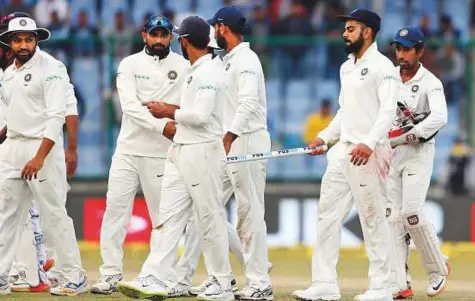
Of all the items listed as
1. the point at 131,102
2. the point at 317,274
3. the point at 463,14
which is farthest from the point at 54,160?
the point at 463,14

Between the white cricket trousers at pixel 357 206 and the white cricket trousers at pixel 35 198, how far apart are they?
80.2 inches

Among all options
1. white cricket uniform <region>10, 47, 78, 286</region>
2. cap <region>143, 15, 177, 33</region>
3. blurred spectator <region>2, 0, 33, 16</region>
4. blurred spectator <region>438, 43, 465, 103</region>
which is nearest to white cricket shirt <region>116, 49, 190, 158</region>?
cap <region>143, 15, 177, 33</region>

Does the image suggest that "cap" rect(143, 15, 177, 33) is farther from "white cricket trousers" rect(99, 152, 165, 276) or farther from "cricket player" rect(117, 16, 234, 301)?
"white cricket trousers" rect(99, 152, 165, 276)

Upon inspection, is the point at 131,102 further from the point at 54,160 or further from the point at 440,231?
the point at 440,231

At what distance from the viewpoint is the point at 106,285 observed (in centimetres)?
1163

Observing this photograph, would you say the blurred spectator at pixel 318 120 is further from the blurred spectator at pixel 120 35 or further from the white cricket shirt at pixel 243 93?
the white cricket shirt at pixel 243 93

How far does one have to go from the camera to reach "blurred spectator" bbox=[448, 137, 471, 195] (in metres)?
18.2

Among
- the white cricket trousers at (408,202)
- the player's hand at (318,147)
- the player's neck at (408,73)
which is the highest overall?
the player's neck at (408,73)

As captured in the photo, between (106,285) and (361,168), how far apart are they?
7.92ft

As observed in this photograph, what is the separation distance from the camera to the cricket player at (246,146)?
11.3 m

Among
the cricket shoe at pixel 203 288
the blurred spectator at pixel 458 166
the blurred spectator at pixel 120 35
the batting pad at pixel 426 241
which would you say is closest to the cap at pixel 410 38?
the batting pad at pixel 426 241

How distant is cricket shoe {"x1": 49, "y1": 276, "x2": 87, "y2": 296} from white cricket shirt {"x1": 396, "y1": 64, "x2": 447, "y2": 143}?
300 cm

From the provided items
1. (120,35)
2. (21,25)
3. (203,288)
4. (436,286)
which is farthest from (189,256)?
(120,35)

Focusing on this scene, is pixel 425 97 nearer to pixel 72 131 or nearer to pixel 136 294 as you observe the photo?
pixel 72 131
